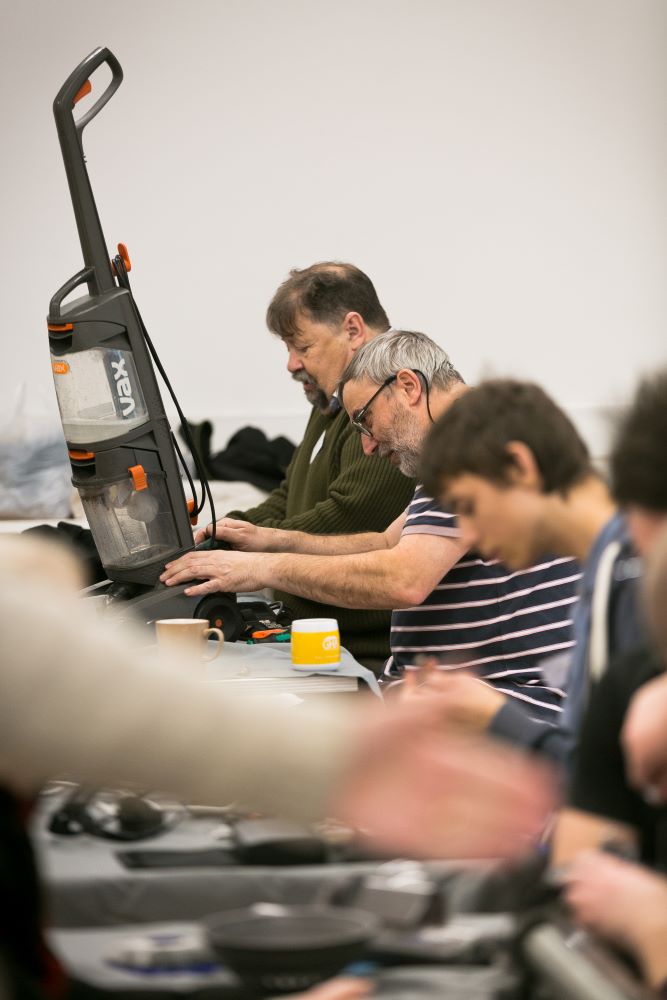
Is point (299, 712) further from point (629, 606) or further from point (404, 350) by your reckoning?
point (404, 350)

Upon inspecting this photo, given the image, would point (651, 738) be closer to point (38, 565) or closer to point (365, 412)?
point (38, 565)

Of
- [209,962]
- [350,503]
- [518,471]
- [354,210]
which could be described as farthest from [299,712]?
[354,210]

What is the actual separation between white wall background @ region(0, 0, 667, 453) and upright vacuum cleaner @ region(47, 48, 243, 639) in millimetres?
2109

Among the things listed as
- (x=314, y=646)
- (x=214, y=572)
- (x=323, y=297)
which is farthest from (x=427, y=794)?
(x=323, y=297)

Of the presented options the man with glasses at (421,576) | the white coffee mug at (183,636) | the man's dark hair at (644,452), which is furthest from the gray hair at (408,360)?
the man's dark hair at (644,452)

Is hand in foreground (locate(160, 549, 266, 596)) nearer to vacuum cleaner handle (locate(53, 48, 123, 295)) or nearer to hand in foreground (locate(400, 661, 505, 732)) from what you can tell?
vacuum cleaner handle (locate(53, 48, 123, 295))

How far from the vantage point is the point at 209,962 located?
667 mm

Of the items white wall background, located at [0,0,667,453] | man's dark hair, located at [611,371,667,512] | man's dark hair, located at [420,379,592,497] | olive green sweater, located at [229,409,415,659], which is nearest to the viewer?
man's dark hair, located at [611,371,667,512]

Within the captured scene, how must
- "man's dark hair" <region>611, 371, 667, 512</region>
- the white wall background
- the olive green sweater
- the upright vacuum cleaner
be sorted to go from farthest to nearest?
the white wall background → the olive green sweater → the upright vacuum cleaner → "man's dark hair" <region>611, 371, 667, 512</region>

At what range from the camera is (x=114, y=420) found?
223 cm

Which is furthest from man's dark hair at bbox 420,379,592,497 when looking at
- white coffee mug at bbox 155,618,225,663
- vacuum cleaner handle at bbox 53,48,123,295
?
vacuum cleaner handle at bbox 53,48,123,295

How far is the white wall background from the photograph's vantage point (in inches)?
168

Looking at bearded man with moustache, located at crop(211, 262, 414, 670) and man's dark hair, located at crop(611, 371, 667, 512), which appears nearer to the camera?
man's dark hair, located at crop(611, 371, 667, 512)

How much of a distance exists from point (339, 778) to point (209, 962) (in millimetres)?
137
